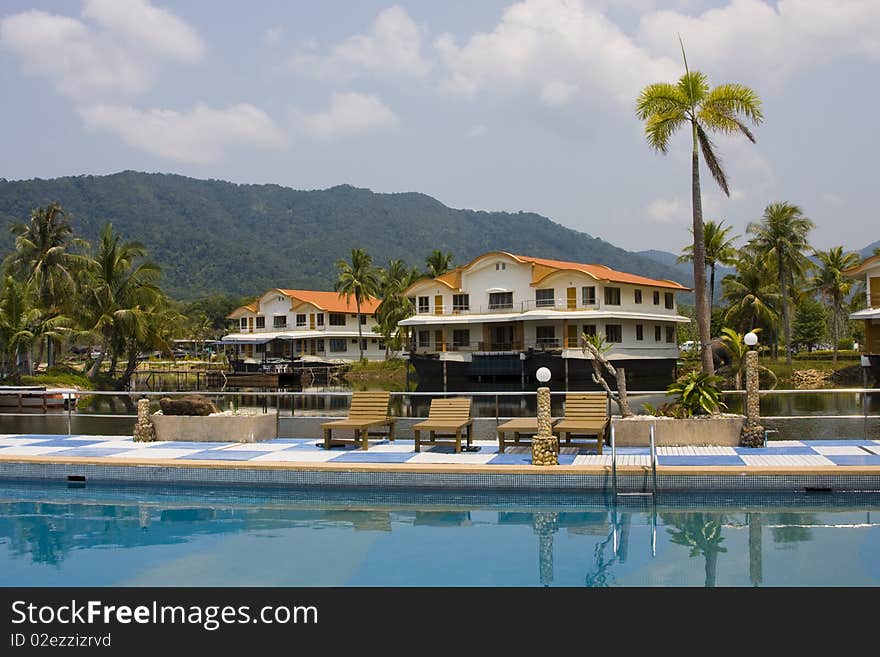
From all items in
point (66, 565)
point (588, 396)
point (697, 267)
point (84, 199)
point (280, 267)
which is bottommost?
point (66, 565)

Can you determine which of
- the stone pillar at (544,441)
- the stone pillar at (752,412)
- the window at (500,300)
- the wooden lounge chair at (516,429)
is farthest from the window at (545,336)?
the stone pillar at (544,441)

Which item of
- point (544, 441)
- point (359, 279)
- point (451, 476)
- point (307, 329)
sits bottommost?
point (451, 476)

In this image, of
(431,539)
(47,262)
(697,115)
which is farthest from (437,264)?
(431,539)

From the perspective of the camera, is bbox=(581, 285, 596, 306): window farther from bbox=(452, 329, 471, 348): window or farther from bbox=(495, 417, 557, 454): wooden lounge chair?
bbox=(495, 417, 557, 454): wooden lounge chair

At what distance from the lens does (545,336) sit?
49.2 meters

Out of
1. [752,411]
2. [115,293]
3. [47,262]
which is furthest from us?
[115,293]

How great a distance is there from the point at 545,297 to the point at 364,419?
36.5 meters

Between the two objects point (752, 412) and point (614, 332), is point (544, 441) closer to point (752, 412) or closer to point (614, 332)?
point (752, 412)

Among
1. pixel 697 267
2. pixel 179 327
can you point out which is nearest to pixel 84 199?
pixel 179 327

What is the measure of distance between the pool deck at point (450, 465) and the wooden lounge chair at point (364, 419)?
21 centimetres

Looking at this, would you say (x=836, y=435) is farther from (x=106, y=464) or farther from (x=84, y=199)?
(x=84, y=199)

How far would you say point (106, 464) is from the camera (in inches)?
481

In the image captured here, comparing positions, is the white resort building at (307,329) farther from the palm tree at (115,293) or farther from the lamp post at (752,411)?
the lamp post at (752,411)
